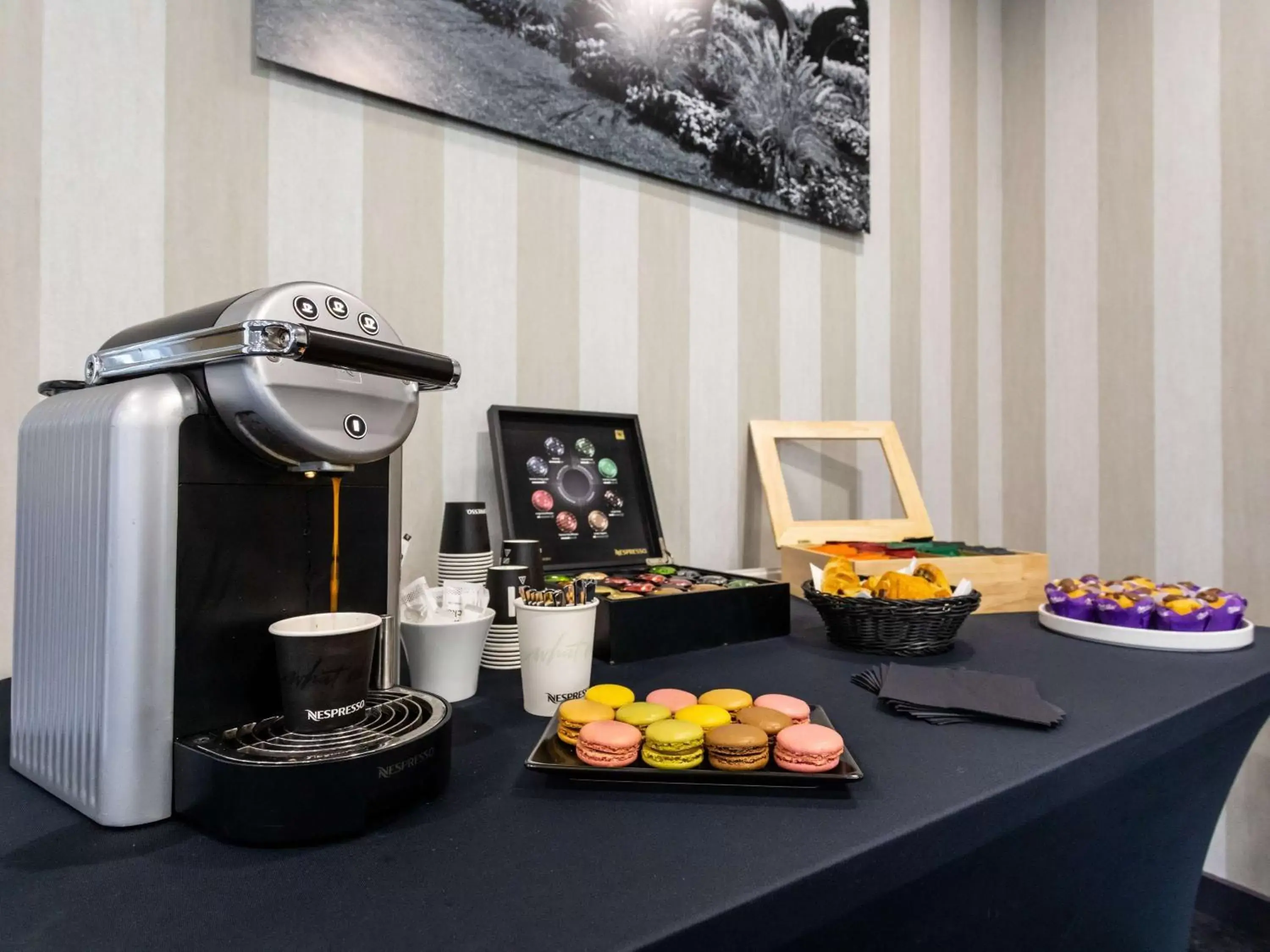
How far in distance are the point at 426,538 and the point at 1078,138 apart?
6.23ft

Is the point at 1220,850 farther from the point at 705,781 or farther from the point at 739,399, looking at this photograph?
the point at 705,781

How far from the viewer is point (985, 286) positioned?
6.68ft

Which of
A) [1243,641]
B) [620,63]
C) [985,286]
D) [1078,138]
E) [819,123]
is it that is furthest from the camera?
[985,286]

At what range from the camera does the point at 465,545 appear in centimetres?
101

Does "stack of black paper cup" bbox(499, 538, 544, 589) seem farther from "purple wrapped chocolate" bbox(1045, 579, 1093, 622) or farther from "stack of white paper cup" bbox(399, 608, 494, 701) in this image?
"purple wrapped chocolate" bbox(1045, 579, 1093, 622)

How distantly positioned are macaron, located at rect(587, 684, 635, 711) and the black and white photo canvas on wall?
3.12ft

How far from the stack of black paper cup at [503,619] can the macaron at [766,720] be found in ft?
1.18

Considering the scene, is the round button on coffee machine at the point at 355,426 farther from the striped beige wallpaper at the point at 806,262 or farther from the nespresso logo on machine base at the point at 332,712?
the striped beige wallpaper at the point at 806,262

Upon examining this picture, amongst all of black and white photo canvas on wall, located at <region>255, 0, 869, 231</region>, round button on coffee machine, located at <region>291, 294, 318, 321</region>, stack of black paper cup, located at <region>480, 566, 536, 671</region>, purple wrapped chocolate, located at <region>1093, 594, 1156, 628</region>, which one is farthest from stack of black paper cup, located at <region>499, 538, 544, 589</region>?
purple wrapped chocolate, located at <region>1093, 594, 1156, 628</region>

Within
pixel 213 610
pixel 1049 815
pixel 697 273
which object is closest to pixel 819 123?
pixel 697 273

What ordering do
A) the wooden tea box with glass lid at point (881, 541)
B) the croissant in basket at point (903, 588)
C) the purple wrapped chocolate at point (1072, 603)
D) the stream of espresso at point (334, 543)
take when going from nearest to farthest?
the stream of espresso at point (334, 543)
the croissant in basket at point (903, 588)
the purple wrapped chocolate at point (1072, 603)
the wooden tea box with glass lid at point (881, 541)

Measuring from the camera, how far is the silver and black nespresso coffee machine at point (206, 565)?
48cm

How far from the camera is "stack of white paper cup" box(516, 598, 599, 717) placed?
0.71 metres

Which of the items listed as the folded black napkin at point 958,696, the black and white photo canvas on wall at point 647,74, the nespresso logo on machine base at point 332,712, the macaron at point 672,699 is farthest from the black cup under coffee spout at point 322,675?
the black and white photo canvas on wall at point 647,74
